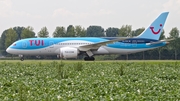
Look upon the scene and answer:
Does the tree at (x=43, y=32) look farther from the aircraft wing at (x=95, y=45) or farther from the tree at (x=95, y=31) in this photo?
the aircraft wing at (x=95, y=45)

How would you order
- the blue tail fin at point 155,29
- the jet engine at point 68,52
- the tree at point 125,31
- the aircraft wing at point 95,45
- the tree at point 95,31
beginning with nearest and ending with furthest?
the aircraft wing at point 95,45, the jet engine at point 68,52, the blue tail fin at point 155,29, the tree at point 125,31, the tree at point 95,31

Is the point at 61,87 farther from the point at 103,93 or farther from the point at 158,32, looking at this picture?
the point at 158,32

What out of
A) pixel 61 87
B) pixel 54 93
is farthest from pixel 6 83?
pixel 54 93

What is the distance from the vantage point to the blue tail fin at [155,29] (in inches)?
1661

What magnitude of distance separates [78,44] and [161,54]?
108 feet

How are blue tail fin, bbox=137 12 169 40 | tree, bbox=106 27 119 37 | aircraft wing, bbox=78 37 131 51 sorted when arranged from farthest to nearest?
tree, bbox=106 27 119 37, blue tail fin, bbox=137 12 169 40, aircraft wing, bbox=78 37 131 51

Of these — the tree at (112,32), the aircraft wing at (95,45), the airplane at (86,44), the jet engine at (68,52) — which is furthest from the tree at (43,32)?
the jet engine at (68,52)

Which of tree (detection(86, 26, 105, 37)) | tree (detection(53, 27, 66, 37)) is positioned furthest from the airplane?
tree (detection(86, 26, 105, 37))

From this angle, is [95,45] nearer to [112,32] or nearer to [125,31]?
Result: [125,31]

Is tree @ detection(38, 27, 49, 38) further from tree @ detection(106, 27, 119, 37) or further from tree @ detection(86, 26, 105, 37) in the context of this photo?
tree @ detection(106, 27, 119, 37)

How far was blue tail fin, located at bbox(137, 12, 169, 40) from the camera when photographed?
42188 mm

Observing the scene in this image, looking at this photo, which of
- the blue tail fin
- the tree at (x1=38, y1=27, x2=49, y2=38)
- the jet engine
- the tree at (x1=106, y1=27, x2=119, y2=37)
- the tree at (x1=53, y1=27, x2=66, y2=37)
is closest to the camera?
the jet engine

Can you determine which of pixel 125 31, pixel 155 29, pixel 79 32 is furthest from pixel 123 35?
pixel 155 29

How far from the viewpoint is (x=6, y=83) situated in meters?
12.7
